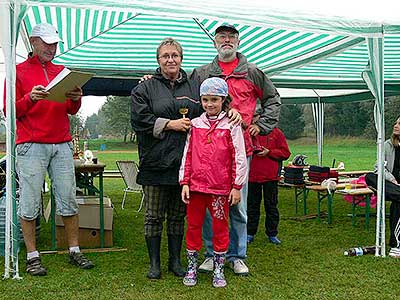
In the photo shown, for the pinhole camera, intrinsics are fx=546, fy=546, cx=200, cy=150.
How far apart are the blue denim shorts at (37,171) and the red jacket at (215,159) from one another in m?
0.92

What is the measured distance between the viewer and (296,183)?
698 cm

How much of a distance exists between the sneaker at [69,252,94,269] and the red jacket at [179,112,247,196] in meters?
1.07

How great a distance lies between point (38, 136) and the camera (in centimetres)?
372

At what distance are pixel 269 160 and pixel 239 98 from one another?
4.73 ft

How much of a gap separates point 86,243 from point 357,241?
2.49m

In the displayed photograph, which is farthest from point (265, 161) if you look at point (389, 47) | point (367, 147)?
point (367, 147)

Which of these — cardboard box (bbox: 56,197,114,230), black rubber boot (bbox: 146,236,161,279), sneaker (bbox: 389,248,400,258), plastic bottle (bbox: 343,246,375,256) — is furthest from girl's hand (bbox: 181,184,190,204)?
sneaker (bbox: 389,248,400,258)

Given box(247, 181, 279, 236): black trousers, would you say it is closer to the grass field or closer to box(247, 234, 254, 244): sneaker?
box(247, 234, 254, 244): sneaker

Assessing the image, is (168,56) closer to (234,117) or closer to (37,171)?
(234,117)

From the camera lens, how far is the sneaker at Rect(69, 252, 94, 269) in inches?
157

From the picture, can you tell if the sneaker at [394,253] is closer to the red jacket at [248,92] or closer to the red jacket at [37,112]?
the red jacket at [248,92]

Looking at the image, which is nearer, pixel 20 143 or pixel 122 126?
pixel 20 143

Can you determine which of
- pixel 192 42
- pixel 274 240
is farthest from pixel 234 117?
pixel 192 42

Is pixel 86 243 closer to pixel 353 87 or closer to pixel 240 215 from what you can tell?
pixel 240 215
